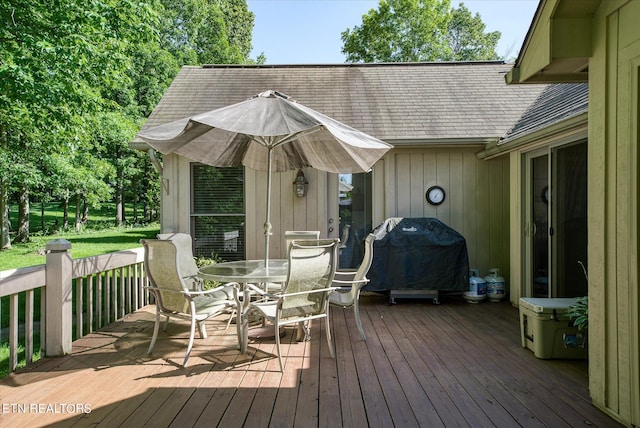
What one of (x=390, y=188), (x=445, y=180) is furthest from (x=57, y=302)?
(x=445, y=180)

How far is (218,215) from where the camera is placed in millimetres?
6578

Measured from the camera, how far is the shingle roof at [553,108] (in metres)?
4.54

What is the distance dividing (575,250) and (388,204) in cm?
267

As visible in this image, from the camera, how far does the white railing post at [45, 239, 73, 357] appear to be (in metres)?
3.75

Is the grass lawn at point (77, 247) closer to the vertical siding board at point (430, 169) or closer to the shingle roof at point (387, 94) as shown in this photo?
the shingle roof at point (387, 94)

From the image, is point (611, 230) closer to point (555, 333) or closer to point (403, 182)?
point (555, 333)

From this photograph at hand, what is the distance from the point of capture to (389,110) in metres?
7.21

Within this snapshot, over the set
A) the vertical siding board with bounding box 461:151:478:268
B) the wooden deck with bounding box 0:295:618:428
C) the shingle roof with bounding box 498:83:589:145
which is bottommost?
the wooden deck with bounding box 0:295:618:428

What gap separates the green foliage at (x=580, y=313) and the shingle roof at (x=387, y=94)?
333 cm

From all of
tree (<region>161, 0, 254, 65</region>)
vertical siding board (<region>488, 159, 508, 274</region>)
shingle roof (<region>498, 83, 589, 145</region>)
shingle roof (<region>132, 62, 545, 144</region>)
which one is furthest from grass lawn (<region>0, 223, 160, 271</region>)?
tree (<region>161, 0, 254, 65</region>)

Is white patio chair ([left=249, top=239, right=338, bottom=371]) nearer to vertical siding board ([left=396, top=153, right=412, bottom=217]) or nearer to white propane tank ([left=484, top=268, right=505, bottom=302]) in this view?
vertical siding board ([left=396, top=153, right=412, bottom=217])

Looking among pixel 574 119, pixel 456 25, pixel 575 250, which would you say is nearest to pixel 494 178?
pixel 575 250

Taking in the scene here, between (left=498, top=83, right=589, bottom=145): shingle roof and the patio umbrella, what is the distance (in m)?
2.05

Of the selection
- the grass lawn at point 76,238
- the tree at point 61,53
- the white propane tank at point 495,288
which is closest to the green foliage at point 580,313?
the white propane tank at point 495,288
